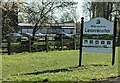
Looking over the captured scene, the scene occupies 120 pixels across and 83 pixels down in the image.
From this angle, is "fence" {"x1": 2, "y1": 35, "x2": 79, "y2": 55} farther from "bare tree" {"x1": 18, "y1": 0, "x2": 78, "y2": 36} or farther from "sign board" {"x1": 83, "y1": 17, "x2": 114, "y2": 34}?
"sign board" {"x1": 83, "y1": 17, "x2": 114, "y2": 34}

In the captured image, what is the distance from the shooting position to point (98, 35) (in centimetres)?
1465

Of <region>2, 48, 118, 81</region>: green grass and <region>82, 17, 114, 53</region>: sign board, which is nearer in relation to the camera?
<region>2, 48, 118, 81</region>: green grass

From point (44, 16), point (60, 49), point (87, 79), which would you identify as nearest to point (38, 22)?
point (44, 16)

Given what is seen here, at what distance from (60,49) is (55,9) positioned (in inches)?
369

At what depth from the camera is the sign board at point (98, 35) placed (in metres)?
14.6

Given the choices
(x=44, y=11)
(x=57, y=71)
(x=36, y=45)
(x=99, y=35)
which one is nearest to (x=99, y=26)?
(x=99, y=35)

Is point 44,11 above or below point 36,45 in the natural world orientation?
above

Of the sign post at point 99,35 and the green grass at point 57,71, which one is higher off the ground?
the sign post at point 99,35

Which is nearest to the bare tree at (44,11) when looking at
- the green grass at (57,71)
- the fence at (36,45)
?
the fence at (36,45)

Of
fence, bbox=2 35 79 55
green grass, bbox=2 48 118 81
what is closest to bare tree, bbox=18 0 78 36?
fence, bbox=2 35 79 55

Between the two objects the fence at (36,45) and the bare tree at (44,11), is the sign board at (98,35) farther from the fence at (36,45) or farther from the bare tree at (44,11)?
the bare tree at (44,11)

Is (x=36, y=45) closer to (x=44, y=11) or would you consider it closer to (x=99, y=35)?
(x=44, y=11)

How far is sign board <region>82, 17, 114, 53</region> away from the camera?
574 inches

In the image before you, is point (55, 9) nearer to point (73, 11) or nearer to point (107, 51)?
point (73, 11)
